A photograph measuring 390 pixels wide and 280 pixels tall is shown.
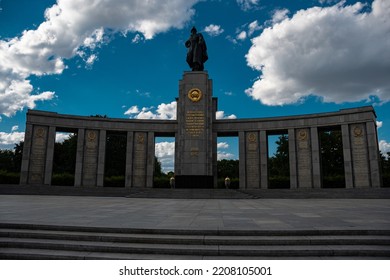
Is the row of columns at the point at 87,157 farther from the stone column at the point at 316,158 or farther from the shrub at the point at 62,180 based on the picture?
the stone column at the point at 316,158

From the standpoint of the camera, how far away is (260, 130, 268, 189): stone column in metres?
35.2

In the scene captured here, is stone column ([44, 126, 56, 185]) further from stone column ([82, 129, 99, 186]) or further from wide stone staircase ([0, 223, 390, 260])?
wide stone staircase ([0, 223, 390, 260])

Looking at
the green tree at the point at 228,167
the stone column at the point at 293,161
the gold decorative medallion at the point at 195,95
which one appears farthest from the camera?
the green tree at the point at 228,167

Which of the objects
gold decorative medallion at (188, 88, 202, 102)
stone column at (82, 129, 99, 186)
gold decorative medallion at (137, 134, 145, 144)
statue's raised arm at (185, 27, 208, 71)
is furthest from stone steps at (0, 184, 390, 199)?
statue's raised arm at (185, 27, 208, 71)

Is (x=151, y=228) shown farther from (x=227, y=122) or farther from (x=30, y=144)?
(x=30, y=144)

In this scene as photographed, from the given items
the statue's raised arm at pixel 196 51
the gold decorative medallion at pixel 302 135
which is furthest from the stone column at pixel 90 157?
the gold decorative medallion at pixel 302 135

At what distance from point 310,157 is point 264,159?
5.47 m

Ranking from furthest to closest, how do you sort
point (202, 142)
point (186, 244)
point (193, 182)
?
point (202, 142) < point (193, 182) < point (186, 244)

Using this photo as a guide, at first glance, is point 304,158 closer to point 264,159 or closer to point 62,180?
point 264,159

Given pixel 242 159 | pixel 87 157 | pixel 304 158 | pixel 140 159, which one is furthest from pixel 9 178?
pixel 304 158

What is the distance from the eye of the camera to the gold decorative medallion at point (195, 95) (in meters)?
33.2

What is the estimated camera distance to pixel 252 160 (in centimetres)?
3625

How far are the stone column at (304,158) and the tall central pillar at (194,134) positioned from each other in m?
10.8

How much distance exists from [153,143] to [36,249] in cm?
3140
